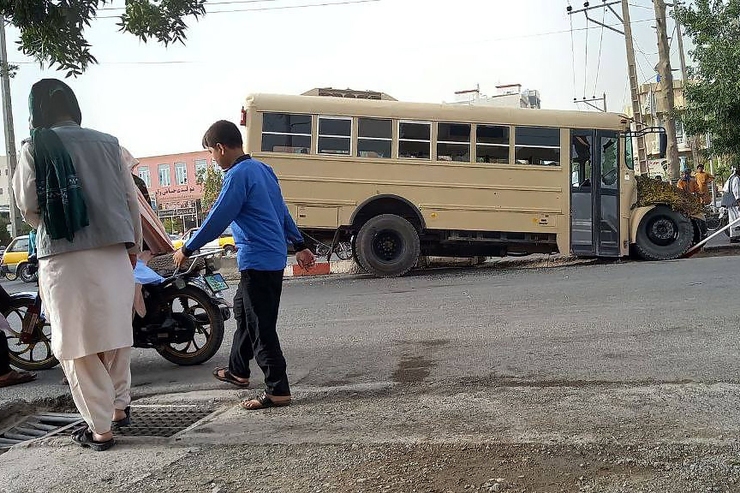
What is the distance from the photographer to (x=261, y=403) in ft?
12.9

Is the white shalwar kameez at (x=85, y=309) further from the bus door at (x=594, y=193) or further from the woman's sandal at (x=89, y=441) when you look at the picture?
the bus door at (x=594, y=193)

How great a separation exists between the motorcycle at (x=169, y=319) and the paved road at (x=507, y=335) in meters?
0.18

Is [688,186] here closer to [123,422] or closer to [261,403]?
[261,403]

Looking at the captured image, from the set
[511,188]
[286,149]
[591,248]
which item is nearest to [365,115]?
[286,149]

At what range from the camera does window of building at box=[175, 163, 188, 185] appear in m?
59.7

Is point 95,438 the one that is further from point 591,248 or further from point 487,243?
point 591,248

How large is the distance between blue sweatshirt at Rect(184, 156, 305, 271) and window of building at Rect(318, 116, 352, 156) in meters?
7.16

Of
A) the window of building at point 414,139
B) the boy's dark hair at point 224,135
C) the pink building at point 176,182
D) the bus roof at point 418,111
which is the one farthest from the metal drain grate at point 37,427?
the pink building at point 176,182

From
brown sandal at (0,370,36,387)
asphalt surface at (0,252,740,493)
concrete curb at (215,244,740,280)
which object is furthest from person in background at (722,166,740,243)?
brown sandal at (0,370,36,387)

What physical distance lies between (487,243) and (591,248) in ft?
6.17

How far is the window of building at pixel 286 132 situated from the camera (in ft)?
36.2

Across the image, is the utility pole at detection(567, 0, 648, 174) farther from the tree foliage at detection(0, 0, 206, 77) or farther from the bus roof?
the tree foliage at detection(0, 0, 206, 77)

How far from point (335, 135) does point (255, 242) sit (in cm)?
745

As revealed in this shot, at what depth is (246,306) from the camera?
407cm
